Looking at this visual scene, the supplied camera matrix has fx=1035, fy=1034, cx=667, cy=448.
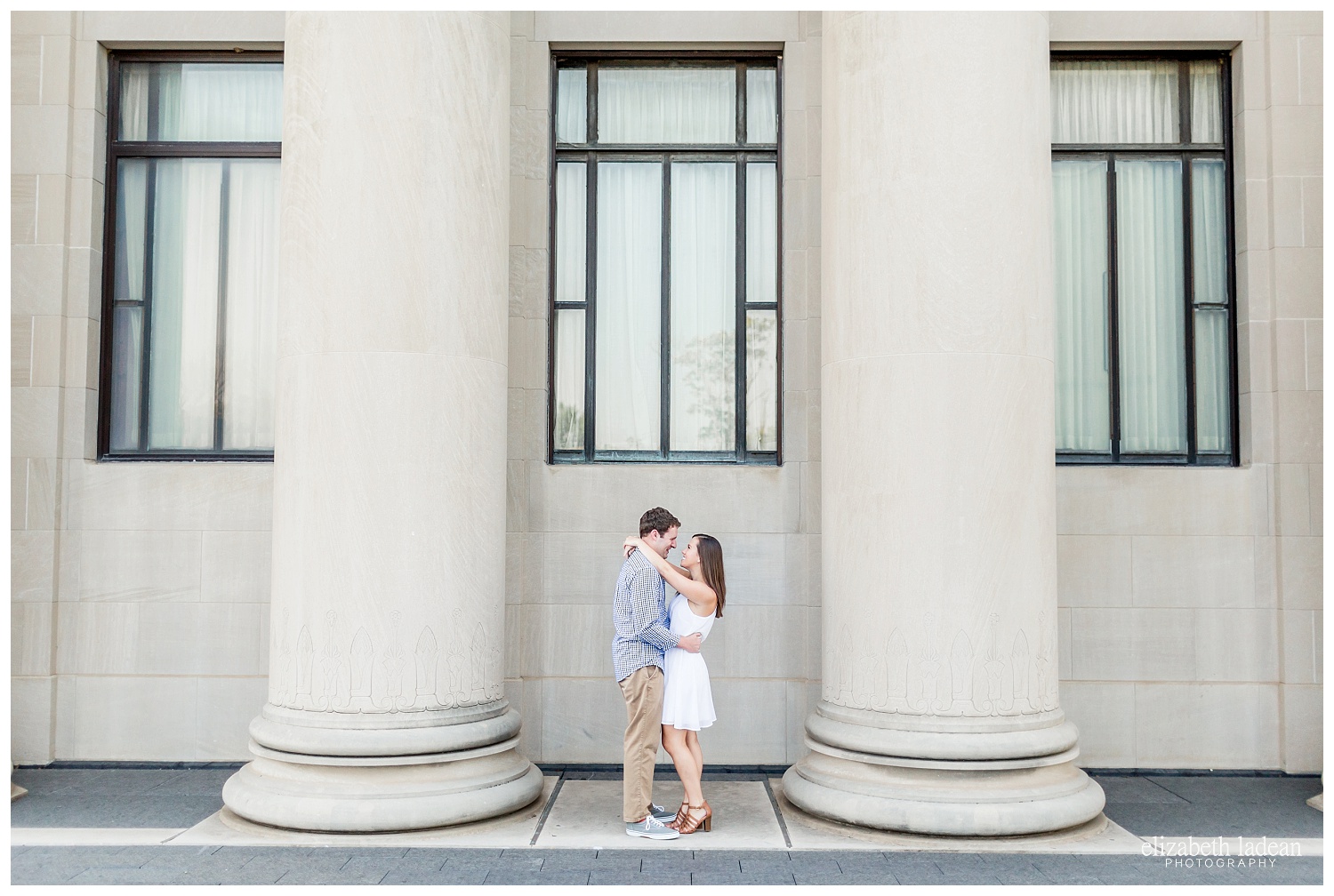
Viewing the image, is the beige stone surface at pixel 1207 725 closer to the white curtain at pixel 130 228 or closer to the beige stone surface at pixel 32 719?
the beige stone surface at pixel 32 719

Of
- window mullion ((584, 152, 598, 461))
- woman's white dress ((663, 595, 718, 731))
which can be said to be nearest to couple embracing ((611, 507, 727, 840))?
woman's white dress ((663, 595, 718, 731))

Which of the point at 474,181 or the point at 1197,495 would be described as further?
the point at 1197,495

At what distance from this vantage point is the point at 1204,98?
31.8 ft

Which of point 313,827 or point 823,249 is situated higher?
point 823,249

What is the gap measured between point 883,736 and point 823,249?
3.61m

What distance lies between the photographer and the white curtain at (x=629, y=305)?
31.5ft

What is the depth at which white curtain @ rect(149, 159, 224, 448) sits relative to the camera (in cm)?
960

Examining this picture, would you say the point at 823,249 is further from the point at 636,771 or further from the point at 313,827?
the point at 313,827

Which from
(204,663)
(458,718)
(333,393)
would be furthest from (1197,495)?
(204,663)

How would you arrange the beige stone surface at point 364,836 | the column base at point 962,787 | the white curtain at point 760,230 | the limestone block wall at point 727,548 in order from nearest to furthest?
the beige stone surface at point 364,836 → the column base at point 962,787 → the limestone block wall at point 727,548 → the white curtain at point 760,230

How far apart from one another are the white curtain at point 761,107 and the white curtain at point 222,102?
4.42 m

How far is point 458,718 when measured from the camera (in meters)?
7.22

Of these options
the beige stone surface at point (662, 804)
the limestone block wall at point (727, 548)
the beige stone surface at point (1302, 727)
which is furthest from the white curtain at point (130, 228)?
the beige stone surface at point (1302, 727)

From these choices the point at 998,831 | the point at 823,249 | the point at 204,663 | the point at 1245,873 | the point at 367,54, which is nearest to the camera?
the point at 1245,873
